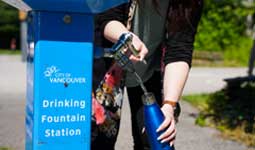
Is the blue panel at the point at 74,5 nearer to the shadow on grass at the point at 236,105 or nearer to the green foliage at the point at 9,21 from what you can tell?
the shadow on grass at the point at 236,105

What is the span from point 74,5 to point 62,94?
357 mm

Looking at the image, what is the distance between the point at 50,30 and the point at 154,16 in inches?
21.3

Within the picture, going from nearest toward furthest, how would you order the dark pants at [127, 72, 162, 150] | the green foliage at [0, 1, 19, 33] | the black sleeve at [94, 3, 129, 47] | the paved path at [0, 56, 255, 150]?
the black sleeve at [94, 3, 129, 47], the dark pants at [127, 72, 162, 150], the paved path at [0, 56, 255, 150], the green foliage at [0, 1, 19, 33]

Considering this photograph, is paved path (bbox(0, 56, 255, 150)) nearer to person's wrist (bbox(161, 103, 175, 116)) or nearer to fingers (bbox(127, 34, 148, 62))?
person's wrist (bbox(161, 103, 175, 116))

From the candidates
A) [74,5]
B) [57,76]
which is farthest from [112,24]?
[57,76]

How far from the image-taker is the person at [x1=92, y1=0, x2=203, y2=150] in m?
2.39

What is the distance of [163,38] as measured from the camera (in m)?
2.63

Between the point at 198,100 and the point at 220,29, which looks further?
the point at 220,29

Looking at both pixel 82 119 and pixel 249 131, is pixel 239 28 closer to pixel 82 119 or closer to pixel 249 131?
pixel 249 131

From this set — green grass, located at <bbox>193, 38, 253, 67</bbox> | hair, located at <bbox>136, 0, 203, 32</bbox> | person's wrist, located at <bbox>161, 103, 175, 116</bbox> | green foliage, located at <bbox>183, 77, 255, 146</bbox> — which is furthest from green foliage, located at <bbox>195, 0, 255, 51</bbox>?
person's wrist, located at <bbox>161, 103, 175, 116</bbox>

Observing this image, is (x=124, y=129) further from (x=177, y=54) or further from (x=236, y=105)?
(x=177, y=54)

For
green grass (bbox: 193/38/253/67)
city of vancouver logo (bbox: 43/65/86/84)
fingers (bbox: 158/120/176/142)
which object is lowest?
green grass (bbox: 193/38/253/67)

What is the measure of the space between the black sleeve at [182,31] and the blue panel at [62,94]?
38cm

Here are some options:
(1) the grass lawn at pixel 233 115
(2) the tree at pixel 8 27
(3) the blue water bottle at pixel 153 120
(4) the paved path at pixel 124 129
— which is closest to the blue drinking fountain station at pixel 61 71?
(3) the blue water bottle at pixel 153 120
